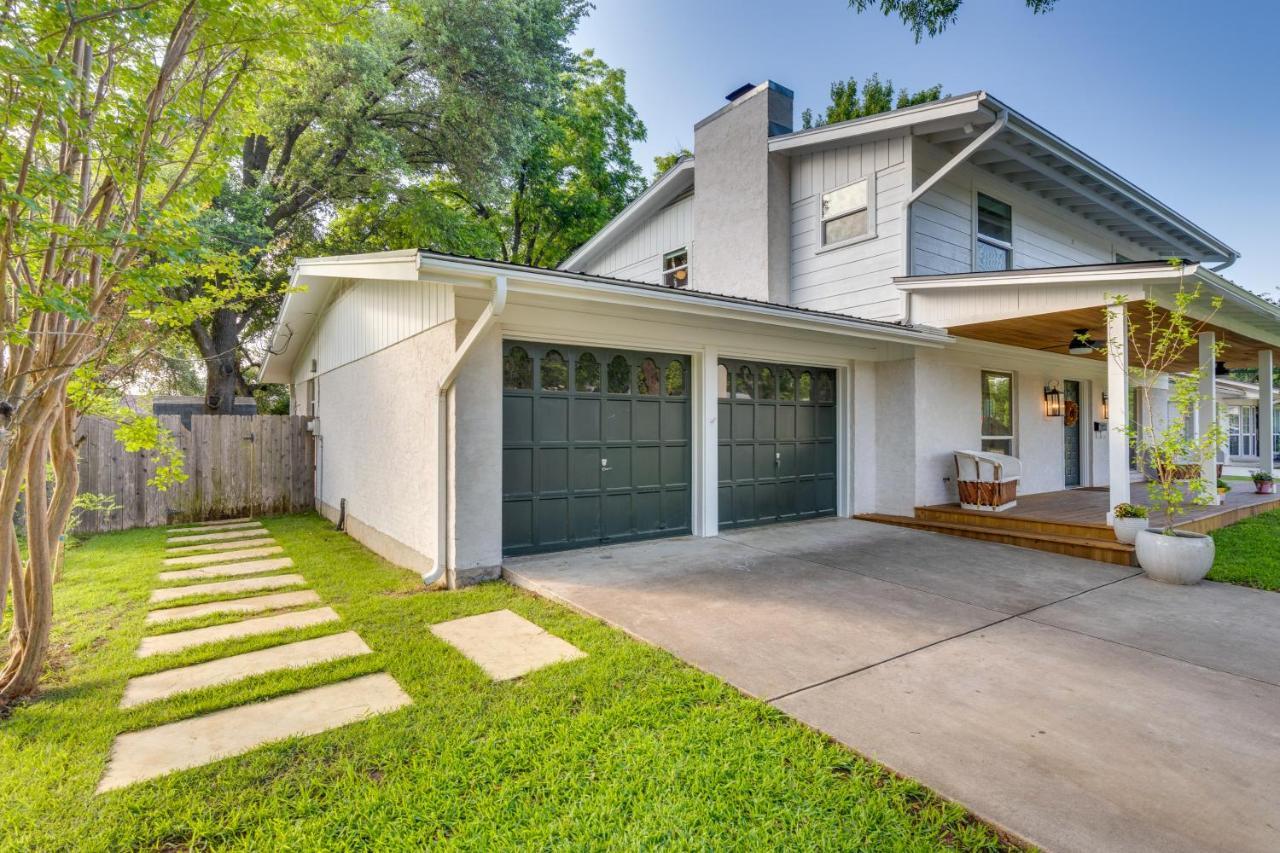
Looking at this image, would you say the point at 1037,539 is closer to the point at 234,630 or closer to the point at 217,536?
the point at 234,630

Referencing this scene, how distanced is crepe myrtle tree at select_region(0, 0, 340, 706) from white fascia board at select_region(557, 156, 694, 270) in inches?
310

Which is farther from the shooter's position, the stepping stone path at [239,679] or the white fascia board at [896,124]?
the white fascia board at [896,124]

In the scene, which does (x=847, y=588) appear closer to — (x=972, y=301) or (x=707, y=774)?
(x=707, y=774)

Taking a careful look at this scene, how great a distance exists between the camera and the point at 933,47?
484 cm

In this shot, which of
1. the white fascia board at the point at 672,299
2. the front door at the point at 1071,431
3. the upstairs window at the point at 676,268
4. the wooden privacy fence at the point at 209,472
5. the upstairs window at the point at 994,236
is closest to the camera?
the white fascia board at the point at 672,299

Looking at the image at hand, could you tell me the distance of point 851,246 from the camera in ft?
27.0

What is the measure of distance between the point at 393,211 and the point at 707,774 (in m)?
14.7

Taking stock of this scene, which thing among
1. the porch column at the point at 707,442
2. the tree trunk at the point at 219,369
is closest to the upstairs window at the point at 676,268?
the porch column at the point at 707,442

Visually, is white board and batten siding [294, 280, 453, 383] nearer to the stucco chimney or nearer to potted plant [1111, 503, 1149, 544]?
the stucco chimney

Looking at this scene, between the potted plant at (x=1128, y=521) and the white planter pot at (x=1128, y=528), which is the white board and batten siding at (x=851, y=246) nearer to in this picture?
the potted plant at (x=1128, y=521)

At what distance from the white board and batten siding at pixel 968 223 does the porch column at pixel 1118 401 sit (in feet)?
8.02

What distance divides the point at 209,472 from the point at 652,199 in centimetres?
889

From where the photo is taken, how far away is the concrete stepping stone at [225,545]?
6.73 meters

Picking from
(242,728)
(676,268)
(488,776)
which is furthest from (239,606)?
(676,268)
